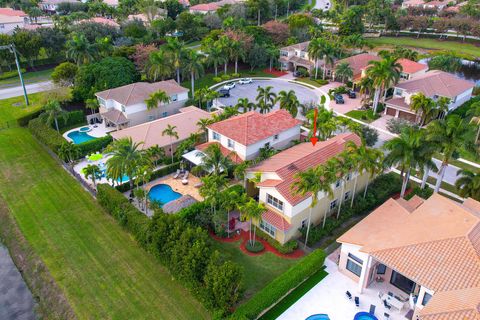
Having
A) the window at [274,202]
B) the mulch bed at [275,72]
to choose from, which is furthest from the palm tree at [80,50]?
the window at [274,202]

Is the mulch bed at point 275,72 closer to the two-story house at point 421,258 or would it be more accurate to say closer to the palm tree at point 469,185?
the palm tree at point 469,185

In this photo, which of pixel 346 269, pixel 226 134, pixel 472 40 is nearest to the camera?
pixel 346 269

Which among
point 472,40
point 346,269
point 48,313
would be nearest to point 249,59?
point 346,269

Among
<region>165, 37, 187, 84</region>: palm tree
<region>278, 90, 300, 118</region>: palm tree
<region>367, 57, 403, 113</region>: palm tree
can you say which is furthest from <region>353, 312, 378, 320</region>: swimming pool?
<region>165, 37, 187, 84</region>: palm tree

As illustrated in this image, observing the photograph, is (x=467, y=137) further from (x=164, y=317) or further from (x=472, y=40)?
(x=472, y=40)

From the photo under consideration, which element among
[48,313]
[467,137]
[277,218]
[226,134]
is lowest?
[48,313]

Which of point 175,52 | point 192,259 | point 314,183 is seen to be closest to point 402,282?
point 314,183

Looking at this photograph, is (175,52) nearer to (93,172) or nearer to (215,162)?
(93,172)
